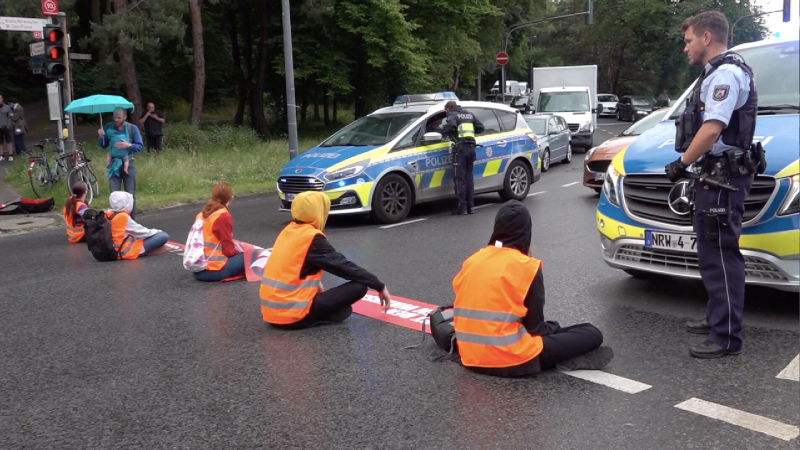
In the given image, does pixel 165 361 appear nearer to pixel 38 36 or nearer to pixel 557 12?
pixel 38 36

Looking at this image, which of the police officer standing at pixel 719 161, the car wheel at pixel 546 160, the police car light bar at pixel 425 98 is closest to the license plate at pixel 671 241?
the police officer standing at pixel 719 161

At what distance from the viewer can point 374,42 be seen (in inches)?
1089

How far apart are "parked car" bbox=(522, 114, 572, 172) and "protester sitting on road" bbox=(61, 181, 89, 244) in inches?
485

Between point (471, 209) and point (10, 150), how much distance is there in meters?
17.0

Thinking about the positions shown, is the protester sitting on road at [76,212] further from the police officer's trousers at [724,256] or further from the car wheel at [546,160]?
the car wheel at [546,160]

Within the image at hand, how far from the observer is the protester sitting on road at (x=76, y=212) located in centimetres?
1064

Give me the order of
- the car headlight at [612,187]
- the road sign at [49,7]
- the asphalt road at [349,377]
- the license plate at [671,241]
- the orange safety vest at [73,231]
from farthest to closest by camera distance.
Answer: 1. the road sign at [49,7]
2. the orange safety vest at [73,231]
3. the car headlight at [612,187]
4. the license plate at [671,241]
5. the asphalt road at [349,377]

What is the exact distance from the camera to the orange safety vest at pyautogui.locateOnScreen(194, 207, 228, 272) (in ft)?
26.8

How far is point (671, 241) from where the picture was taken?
6125 mm

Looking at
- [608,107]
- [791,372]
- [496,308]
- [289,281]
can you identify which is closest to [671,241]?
[791,372]

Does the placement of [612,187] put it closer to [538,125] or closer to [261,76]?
[538,125]

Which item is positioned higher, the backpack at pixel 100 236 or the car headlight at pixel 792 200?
the car headlight at pixel 792 200

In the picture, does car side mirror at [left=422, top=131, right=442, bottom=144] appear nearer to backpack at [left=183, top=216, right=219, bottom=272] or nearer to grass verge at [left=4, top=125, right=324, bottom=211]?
backpack at [left=183, top=216, right=219, bottom=272]

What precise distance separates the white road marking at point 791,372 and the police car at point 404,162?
741 cm
